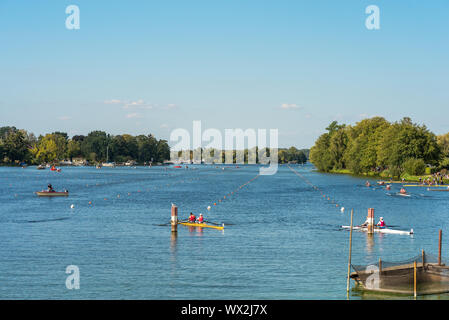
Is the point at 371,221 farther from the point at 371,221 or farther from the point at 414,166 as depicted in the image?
the point at 414,166

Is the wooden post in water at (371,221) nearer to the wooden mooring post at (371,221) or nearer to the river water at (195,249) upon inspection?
the wooden mooring post at (371,221)

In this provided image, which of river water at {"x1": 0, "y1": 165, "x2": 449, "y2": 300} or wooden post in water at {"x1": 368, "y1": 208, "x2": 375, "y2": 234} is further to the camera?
wooden post in water at {"x1": 368, "y1": 208, "x2": 375, "y2": 234}

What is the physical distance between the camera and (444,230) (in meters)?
62.2

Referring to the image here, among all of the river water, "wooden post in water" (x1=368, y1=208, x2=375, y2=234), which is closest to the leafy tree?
the river water

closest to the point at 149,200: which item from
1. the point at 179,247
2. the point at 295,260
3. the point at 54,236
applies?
the point at 54,236

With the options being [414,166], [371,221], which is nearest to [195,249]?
[371,221]

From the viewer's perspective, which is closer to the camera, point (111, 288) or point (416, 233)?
point (111, 288)

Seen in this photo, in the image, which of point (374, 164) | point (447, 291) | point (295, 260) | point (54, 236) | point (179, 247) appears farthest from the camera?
point (374, 164)

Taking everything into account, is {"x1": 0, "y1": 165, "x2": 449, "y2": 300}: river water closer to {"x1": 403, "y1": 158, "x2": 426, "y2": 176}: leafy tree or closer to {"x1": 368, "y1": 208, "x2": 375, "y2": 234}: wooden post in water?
{"x1": 368, "y1": 208, "x2": 375, "y2": 234}: wooden post in water

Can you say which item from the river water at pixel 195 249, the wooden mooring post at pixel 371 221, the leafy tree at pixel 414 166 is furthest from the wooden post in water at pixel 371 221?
the leafy tree at pixel 414 166

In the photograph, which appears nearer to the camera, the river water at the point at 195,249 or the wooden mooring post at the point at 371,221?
the river water at the point at 195,249
